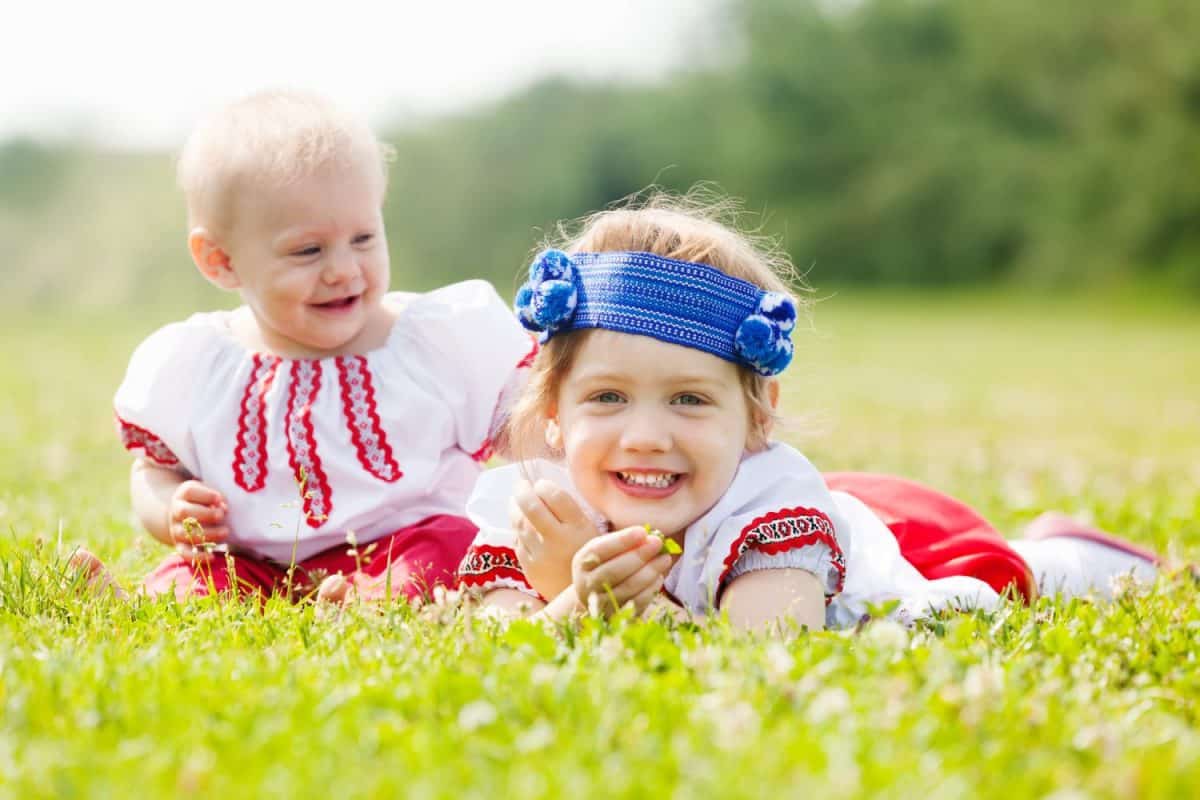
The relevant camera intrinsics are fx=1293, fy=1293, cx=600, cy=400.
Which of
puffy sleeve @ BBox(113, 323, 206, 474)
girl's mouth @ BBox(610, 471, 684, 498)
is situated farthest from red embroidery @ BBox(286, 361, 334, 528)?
girl's mouth @ BBox(610, 471, 684, 498)

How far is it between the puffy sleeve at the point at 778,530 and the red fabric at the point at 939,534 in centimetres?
67

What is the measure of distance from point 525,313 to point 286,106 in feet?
4.22

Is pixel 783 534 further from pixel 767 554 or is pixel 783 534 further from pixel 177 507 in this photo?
pixel 177 507

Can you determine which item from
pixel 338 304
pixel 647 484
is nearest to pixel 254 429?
pixel 338 304

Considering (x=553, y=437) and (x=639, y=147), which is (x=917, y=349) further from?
(x=639, y=147)

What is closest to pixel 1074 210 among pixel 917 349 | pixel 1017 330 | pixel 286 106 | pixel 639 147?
pixel 1017 330

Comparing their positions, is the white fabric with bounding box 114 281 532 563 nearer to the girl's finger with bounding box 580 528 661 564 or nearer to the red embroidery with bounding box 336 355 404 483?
the red embroidery with bounding box 336 355 404 483

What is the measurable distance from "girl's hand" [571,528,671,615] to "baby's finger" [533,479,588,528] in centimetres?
15

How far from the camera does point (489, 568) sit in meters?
3.51

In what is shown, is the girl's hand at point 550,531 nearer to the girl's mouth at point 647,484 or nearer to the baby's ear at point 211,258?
the girl's mouth at point 647,484

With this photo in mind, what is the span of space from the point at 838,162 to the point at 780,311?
34.2 metres

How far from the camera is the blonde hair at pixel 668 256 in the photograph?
341 cm

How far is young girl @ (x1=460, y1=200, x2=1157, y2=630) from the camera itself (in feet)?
10.6

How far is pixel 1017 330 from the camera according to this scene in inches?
893
